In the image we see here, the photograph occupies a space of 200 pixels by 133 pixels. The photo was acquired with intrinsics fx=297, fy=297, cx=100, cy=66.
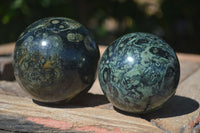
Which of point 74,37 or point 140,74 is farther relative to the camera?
point 74,37

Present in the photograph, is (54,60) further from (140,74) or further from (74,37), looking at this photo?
(140,74)

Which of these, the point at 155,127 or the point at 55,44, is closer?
the point at 155,127

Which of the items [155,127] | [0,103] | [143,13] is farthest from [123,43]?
[143,13]

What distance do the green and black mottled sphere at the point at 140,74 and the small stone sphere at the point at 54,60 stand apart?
6.5 inches

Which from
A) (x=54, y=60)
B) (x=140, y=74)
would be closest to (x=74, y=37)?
(x=54, y=60)

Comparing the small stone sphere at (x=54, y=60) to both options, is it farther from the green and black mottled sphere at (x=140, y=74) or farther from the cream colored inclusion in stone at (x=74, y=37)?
the green and black mottled sphere at (x=140, y=74)

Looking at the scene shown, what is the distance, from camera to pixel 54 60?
5.74ft

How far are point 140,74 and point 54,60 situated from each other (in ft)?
1.67

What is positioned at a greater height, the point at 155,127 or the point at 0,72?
the point at 155,127

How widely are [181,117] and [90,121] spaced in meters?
0.55

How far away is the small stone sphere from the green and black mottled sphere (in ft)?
0.54

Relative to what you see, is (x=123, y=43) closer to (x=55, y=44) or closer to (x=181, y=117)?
(x=55, y=44)

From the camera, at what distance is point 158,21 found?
4.79m

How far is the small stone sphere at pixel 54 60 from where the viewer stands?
176 cm
